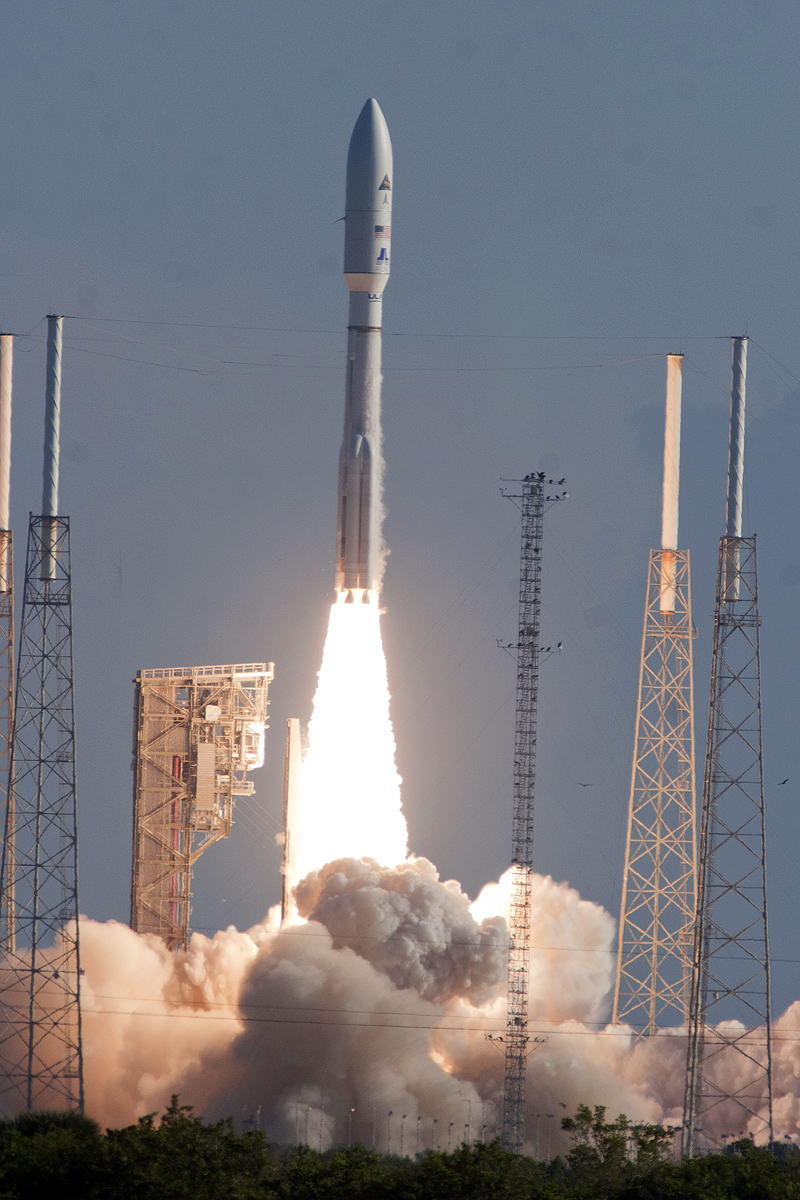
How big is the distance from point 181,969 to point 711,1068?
579 inches

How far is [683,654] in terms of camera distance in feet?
242

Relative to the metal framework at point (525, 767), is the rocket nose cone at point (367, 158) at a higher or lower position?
higher

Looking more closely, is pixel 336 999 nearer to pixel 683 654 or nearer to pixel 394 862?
pixel 394 862

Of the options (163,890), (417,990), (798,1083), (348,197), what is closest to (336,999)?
(417,990)

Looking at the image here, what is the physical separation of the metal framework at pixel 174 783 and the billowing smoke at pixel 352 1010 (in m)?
1.87

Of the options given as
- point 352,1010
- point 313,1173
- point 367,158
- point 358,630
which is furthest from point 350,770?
point 313,1173

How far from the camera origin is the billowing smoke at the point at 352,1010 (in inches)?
2788

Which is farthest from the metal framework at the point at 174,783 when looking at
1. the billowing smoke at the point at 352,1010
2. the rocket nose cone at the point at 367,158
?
the rocket nose cone at the point at 367,158

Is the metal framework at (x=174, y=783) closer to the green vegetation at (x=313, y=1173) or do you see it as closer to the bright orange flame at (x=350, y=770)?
the bright orange flame at (x=350, y=770)

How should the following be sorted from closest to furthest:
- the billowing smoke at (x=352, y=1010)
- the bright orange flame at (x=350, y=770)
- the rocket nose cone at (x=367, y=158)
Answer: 1. the billowing smoke at (x=352, y=1010)
2. the rocket nose cone at (x=367, y=158)
3. the bright orange flame at (x=350, y=770)

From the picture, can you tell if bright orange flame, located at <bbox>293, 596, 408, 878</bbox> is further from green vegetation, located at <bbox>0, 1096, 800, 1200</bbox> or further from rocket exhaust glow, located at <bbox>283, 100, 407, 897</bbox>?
green vegetation, located at <bbox>0, 1096, 800, 1200</bbox>

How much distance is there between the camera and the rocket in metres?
74.8

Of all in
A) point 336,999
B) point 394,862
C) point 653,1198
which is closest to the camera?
point 653,1198

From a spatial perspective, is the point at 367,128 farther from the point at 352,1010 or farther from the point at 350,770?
the point at 352,1010
